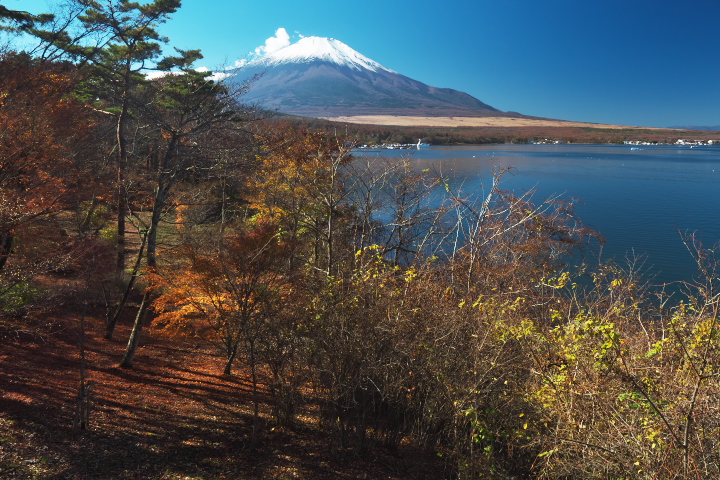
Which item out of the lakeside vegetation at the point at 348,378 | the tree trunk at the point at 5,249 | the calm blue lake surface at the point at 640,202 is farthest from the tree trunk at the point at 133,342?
the calm blue lake surface at the point at 640,202

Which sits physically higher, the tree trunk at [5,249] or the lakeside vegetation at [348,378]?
the tree trunk at [5,249]

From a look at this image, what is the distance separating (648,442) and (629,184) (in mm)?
40498

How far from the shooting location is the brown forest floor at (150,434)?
Result: 245 inches

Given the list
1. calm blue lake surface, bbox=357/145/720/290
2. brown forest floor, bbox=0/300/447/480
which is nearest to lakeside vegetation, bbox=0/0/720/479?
brown forest floor, bbox=0/300/447/480

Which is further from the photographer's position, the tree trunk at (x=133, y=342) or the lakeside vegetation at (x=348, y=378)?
the tree trunk at (x=133, y=342)

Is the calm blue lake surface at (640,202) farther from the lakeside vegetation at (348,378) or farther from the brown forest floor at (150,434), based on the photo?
the brown forest floor at (150,434)

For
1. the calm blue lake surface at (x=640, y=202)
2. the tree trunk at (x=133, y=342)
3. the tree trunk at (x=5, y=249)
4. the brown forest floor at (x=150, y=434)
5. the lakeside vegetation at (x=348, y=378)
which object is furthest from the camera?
the calm blue lake surface at (x=640, y=202)

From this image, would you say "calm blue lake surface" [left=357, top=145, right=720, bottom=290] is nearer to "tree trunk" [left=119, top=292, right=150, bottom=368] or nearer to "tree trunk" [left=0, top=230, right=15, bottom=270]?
"tree trunk" [left=119, top=292, right=150, bottom=368]

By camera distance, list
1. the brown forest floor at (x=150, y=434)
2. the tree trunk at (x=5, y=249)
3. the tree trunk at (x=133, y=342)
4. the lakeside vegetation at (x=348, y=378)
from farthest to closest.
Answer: the tree trunk at (x=133, y=342)
the tree trunk at (x=5, y=249)
the brown forest floor at (x=150, y=434)
the lakeside vegetation at (x=348, y=378)

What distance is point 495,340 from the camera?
19.8ft

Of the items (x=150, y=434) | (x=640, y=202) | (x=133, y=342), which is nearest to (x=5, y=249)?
(x=133, y=342)

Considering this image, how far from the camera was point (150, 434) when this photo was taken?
287 inches

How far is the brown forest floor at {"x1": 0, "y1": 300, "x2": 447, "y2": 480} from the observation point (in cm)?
623

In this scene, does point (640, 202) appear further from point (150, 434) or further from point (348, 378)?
point (150, 434)
